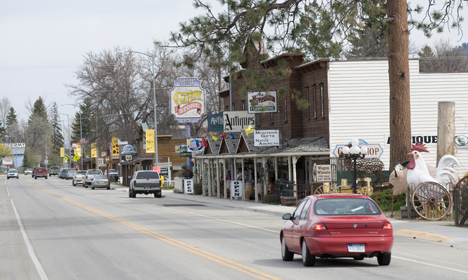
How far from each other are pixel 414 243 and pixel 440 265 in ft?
14.4

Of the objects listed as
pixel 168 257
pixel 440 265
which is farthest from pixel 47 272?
pixel 440 265

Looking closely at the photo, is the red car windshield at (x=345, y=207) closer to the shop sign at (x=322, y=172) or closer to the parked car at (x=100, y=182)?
the shop sign at (x=322, y=172)

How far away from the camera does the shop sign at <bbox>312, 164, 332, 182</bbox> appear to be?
3038cm

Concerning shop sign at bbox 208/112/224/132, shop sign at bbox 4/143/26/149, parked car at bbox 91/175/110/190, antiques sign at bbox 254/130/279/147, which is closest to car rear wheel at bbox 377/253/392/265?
antiques sign at bbox 254/130/279/147

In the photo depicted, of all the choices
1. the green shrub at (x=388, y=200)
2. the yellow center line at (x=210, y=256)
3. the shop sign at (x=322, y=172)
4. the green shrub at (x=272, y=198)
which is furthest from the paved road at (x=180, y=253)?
the green shrub at (x=272, y=198)

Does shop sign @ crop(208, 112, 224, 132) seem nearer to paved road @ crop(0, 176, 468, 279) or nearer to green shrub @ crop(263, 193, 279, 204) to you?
green shrub @ crop(263, 193, 279, 204)

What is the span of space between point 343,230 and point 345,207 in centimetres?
69

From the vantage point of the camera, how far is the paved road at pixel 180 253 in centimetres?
1172

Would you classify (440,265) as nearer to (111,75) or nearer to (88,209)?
(88,209)

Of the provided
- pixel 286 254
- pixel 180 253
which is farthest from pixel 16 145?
pixel 286 254

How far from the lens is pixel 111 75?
71.7 m

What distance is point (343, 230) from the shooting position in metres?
11.6

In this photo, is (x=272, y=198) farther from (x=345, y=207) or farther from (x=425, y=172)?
(x=345, y=207)

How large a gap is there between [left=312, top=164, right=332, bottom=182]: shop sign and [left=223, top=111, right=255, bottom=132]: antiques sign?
926 cm
